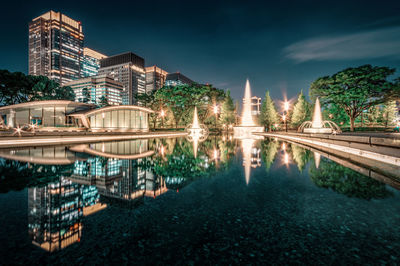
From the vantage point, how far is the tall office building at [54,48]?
158 m

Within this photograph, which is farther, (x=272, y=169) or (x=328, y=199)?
(x=272, y=169)

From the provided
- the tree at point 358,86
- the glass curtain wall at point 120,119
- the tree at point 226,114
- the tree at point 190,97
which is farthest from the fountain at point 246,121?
the glass curtain wall at point 120,119

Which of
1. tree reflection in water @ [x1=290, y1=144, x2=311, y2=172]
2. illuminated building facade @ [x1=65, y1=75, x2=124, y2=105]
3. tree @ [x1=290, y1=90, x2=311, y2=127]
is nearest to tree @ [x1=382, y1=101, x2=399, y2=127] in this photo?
tree @ [x1=290, y1=90, x2=311, y2=127]

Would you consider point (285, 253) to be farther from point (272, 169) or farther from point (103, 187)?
point (272, 169)

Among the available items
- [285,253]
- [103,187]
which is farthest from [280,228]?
[103,187]

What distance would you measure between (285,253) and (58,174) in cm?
762

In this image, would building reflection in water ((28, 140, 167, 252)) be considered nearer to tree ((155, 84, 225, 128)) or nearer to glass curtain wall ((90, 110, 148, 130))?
glass curtain wall ((90, 110, 148, 130))

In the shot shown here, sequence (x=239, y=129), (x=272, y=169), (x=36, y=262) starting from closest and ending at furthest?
(x=36, y=262), (x=272, y=169), (x=239, y=129)

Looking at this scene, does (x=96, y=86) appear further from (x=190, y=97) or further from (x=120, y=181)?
(x=120, y=181)

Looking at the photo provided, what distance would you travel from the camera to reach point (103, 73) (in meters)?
174

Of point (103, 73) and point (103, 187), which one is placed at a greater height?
point (103, 73)

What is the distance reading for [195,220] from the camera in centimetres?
345

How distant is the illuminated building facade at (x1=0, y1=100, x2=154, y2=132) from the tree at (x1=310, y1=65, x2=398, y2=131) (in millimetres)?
38684

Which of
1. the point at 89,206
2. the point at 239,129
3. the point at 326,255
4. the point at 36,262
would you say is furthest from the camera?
the point at 239,129
